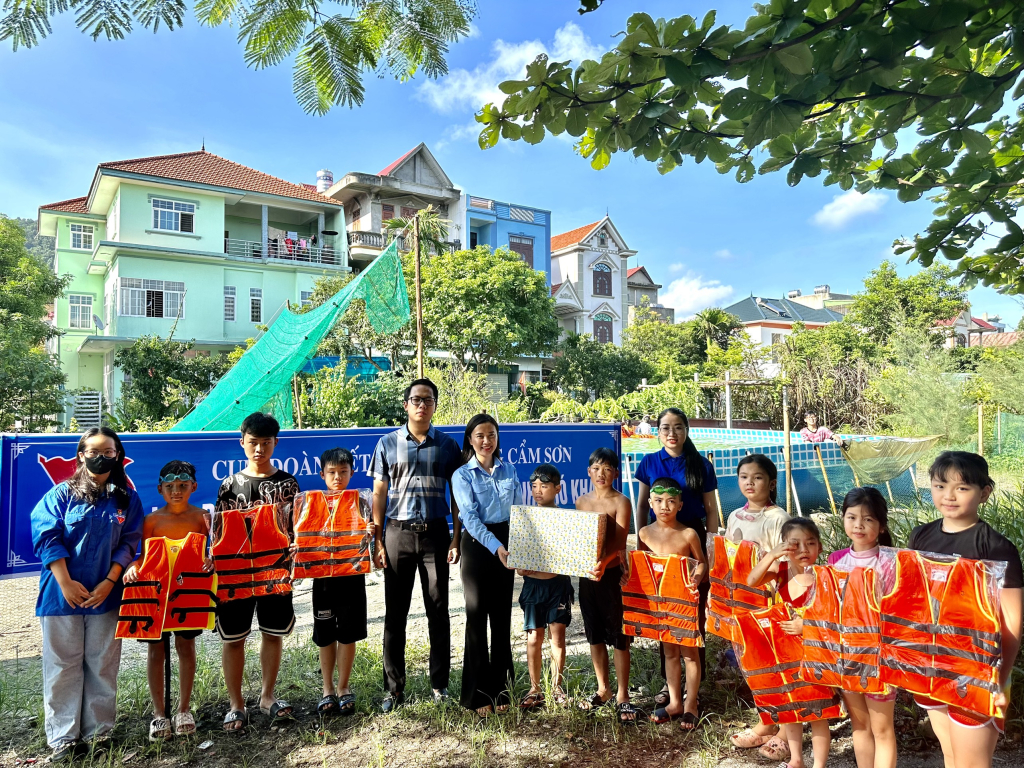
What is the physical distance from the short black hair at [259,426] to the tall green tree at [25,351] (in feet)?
47.4

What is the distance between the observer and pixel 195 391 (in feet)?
60.3

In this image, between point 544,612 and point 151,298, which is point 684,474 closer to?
point 544,612

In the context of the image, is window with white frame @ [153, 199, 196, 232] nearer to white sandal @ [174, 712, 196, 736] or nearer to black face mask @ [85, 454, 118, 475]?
black face mask @ [85, 454, 118, 475]

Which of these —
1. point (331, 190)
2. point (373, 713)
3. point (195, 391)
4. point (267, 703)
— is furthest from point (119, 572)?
point (331, 190)

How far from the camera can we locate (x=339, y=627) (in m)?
3.62

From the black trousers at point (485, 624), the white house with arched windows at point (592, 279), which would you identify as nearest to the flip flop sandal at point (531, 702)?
the black trousers at point (485, 624)

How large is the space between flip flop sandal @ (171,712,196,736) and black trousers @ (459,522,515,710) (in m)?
1.37

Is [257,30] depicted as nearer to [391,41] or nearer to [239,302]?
[391,41]

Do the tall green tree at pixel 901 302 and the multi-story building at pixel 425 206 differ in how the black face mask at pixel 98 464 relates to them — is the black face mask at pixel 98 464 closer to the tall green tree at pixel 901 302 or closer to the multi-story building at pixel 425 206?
the multi-story building at pixel 425 206

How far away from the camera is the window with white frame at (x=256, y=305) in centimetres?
2384

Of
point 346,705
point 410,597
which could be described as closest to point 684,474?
point 410,597

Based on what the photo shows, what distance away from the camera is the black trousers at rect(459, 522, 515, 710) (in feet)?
11.9

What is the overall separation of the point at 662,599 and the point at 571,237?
33.8 metres

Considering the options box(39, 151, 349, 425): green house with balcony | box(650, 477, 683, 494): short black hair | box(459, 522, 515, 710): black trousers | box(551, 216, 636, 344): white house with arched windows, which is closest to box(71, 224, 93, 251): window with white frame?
box(39, 151, 349, 425): green house with balcony
